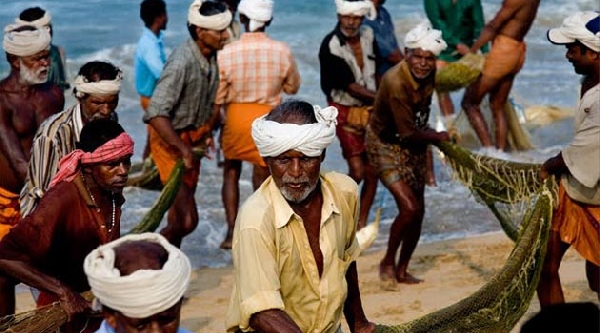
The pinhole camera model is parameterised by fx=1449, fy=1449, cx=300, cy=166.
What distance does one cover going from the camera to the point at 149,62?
39.9 feet

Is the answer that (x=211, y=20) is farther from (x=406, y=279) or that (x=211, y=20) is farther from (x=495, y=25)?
(x=495, y=25)

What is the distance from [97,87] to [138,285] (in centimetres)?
327

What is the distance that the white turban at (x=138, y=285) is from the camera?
14.6ft

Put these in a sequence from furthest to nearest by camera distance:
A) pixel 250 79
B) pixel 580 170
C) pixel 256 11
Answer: pixel 256 11
pixel 250 79
pixel 580 170

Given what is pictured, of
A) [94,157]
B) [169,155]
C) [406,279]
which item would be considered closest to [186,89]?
[169,155]

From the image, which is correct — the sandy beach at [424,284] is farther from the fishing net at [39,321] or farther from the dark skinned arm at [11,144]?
the fishing net at [39,321]

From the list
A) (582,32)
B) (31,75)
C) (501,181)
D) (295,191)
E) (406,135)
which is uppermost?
(295,191)

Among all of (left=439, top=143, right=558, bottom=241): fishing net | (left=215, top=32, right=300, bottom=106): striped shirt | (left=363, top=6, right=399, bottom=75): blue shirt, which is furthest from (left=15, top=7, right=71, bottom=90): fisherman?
(left=439, top=143, right=558, bottom=241): fishing net

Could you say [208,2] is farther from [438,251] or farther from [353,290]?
[353,290]

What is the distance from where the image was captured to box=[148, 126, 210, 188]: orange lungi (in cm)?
983

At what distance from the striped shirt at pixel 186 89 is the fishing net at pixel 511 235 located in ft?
5.66

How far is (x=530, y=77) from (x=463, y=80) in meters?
7.33

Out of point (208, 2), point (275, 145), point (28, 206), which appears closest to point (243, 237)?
point (275, 145)

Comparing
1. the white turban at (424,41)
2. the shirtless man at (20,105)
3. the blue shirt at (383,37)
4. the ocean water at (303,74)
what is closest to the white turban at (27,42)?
the shirtless man at (20,105)
